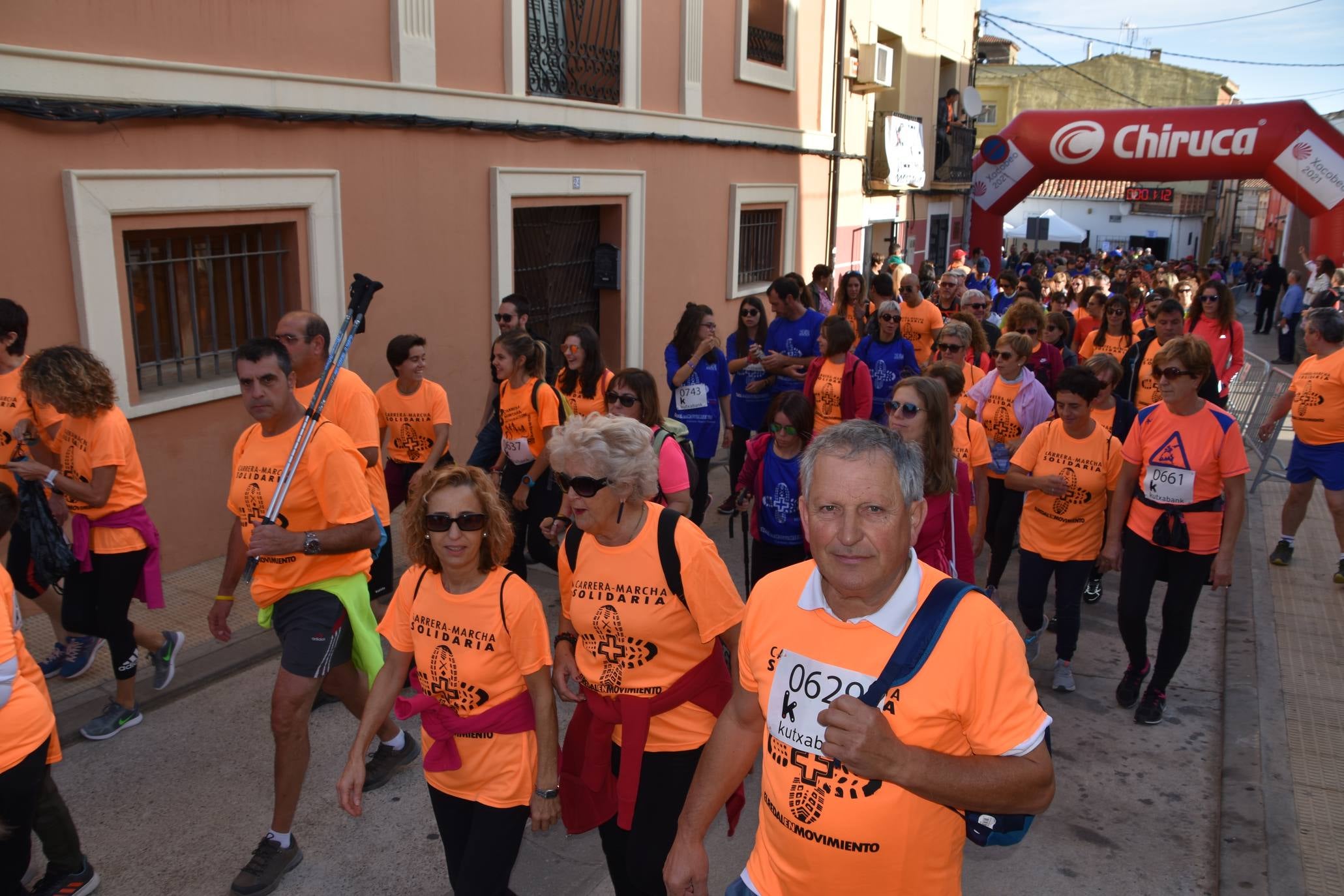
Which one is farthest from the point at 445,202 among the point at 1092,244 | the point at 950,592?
the point at 1092,244

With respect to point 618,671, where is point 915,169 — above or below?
above

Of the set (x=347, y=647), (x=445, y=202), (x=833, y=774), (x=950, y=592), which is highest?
(x=445, y=202)

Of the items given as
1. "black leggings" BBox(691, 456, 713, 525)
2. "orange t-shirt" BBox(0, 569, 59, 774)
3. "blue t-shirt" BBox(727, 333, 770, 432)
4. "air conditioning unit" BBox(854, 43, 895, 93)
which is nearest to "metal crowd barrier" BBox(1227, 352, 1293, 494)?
"blue t-shirt" BBox(727, 333, 770, 432)

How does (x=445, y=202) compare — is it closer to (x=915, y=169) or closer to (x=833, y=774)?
(x=833, y=774)

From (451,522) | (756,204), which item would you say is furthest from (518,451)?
(756,204)

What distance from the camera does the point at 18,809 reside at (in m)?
3.11

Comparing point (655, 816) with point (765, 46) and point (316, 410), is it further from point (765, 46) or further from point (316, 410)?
point (765, 46)

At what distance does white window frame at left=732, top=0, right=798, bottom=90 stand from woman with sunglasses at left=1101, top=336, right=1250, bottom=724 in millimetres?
9428

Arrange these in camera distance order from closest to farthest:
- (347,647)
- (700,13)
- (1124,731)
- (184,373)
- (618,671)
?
1. (618,671)
2. (347,647)
3. (1124,731)
4. (184,373)
5. (700,13)

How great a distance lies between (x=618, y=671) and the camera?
319 cm

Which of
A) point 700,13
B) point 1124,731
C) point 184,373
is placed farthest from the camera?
point 700,13

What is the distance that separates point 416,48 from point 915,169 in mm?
13853

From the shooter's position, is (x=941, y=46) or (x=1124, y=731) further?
(x=941, y=46)

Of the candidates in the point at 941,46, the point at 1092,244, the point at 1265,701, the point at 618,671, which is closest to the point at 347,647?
the point at 618,671
